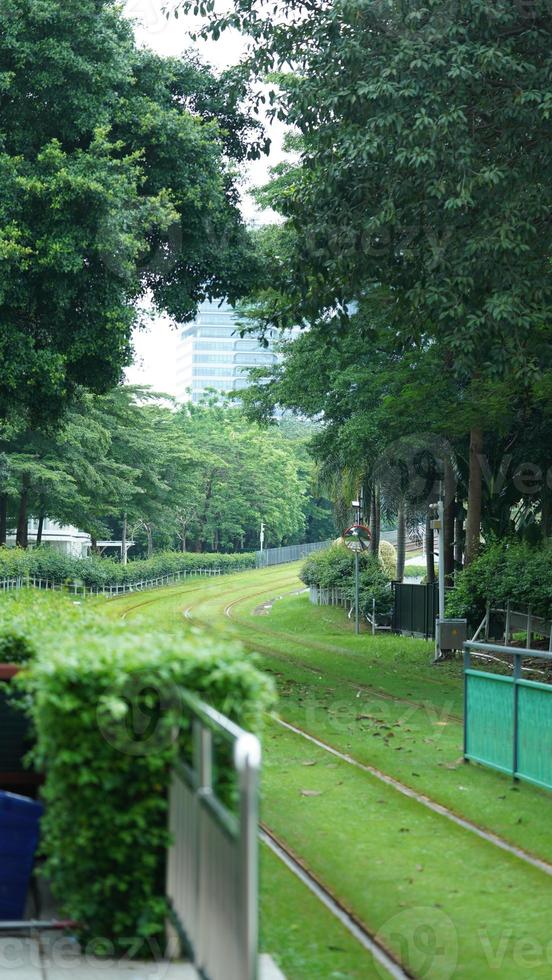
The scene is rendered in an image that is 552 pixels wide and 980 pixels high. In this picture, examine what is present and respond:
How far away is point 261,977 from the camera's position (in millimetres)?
5781

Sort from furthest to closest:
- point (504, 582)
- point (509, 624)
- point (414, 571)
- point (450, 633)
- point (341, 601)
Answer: point (414, 571) < point (341, 601) < point (509, 624) < point (504, 582) < point (450, 633)

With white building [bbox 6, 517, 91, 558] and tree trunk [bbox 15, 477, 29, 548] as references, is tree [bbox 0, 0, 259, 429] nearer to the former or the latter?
tree trunk [bbox 15, 477, 29, 548]

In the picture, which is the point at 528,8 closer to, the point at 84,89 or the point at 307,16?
the point at 307,16

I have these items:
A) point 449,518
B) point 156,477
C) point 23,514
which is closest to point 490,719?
point 449,518

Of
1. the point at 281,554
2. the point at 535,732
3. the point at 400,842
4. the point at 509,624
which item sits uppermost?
the point at 281,554

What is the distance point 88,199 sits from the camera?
812 inches

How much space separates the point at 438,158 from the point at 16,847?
1359 cm

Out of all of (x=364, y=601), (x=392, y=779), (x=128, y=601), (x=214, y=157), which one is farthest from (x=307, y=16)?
(x=128, y=601)

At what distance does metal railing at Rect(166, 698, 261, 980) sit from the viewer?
13.6 feet

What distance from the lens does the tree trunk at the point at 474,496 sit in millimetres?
29312

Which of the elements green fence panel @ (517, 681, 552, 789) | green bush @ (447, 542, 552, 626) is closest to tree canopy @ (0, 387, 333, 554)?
green bush @ (447, 542, 552, 626)

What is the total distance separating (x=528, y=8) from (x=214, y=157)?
24.8 feet

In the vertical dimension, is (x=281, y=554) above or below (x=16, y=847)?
above

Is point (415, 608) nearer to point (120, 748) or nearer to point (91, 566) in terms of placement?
point (91, 566)
